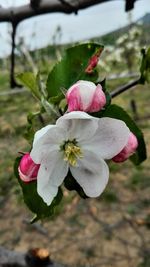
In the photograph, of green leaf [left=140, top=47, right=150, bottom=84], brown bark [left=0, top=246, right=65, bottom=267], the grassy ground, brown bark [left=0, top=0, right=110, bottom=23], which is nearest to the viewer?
green leaf [left=140, top=47, right=150, bottom=84]

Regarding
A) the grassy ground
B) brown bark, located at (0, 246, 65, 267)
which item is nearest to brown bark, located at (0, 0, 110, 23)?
brown bark, located at (0, 246, 65, 267)

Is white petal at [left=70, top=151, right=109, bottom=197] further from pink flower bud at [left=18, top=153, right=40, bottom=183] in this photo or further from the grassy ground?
the grassy ground

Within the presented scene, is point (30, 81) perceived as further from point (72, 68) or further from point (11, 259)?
point (11, 259)

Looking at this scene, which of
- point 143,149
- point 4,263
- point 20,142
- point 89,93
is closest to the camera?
point 89,93

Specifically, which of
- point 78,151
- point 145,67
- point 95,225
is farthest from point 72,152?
point 95,225

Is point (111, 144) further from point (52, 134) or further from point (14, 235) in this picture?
point (14, 235)

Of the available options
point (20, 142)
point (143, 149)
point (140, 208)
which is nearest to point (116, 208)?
point (140, 208)

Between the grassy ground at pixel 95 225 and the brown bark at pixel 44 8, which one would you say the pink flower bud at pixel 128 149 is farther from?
the grassy ground at pixel 95 225
